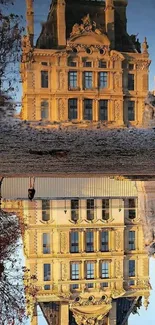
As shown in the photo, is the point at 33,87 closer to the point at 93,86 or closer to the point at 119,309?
the point at 93,86

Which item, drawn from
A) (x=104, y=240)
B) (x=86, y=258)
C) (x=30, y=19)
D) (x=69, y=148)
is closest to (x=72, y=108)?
(x=30, y=19)

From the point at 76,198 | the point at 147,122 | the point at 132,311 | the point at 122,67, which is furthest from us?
the point at 132,311

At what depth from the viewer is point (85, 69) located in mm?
6746

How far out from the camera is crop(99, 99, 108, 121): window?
6.90 m

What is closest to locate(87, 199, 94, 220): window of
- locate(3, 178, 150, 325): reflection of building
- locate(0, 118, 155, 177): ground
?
locate(3, 178, 150, 325): reflection of building

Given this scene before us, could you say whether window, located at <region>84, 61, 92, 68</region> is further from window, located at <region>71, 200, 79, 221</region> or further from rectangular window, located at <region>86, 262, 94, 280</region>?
rectangular window, located at <region>86, 262, 94, 280</region>

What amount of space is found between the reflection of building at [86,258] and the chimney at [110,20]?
1008 centimetres

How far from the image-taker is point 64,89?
727cm

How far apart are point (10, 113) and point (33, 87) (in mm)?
812

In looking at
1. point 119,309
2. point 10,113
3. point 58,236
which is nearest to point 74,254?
point 58,236

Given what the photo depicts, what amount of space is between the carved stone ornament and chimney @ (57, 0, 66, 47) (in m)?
0.19

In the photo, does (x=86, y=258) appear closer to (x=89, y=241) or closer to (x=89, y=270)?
(x=89, y=270)

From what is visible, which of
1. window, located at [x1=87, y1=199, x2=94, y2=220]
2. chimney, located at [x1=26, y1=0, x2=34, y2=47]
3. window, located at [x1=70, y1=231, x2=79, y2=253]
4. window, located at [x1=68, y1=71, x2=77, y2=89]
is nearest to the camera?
chimney, located at [x1=26, y1=0, x2=34, y2=47]

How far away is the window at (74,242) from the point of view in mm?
17672
